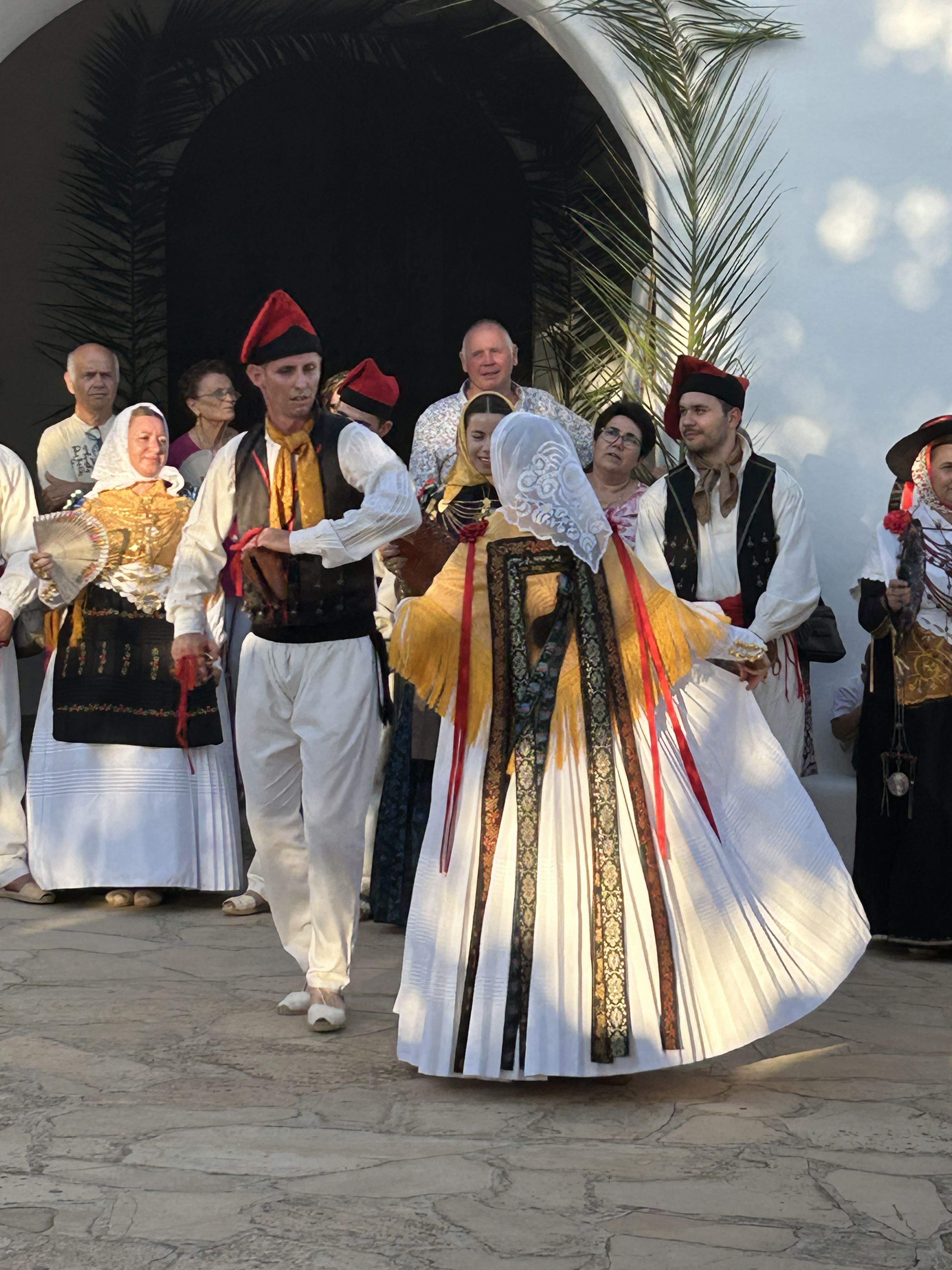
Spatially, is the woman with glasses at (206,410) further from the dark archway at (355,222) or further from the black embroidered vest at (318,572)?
the dark archway at (355,222)

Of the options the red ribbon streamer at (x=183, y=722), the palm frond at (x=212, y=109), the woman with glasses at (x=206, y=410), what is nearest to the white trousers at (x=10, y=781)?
the red ribbon streamer at (x=183, y=722)

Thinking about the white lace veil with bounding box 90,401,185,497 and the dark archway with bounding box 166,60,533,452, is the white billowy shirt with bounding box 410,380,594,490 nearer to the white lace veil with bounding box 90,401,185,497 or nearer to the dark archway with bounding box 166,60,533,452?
the white lace veil with bounding box 90,401,185,497

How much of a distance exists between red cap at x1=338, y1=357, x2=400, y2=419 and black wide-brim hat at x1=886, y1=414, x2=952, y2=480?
179 centimetres

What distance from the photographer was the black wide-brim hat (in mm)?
5664

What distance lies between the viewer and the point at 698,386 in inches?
220

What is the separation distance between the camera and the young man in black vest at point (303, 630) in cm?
454

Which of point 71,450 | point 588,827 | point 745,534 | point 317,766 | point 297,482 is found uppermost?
point 71,450

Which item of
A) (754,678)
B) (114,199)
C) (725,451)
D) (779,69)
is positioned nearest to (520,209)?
(114,199)

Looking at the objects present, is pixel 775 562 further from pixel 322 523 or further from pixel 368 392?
pixel 322 523

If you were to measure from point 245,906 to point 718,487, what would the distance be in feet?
7.40

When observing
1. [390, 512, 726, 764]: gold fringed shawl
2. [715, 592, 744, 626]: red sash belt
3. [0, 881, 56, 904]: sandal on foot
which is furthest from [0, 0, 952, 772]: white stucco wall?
[0, 881, 56, 904]: sandal on foot

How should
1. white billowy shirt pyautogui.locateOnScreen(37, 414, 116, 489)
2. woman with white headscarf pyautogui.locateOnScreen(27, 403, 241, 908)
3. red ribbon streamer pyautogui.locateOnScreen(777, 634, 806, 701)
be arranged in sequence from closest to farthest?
red ribbon streamer pyautogui.locateOnScreen(777, 634, 806, 701) < woman with white headscarf pyautogui.locateOnScreen(27, 403, 241, 908) < white billowy shirt pyautogui.locateOnScreen(37, 414, 116, 489)

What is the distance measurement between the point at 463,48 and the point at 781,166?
149 inches

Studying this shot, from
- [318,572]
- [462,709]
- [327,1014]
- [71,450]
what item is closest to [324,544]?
[318,572]
